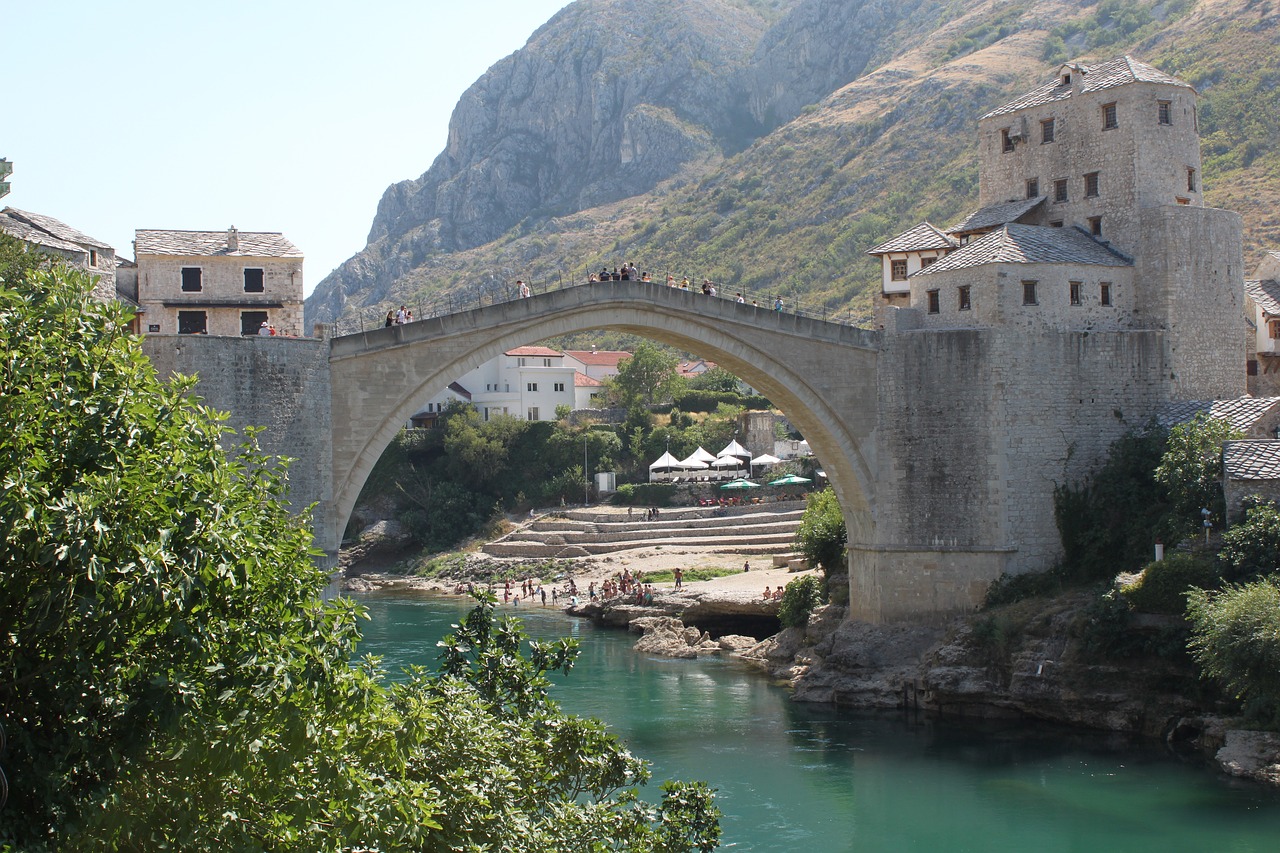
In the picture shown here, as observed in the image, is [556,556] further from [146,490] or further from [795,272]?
[146,490]

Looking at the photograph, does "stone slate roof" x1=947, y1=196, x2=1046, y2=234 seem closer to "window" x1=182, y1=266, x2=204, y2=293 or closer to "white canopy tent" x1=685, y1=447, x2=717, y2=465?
"window" x1=182, y1=266, x2=204, y2=293

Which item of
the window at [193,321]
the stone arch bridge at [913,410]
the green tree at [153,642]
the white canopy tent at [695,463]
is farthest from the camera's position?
the white canopy tent at [695,463]

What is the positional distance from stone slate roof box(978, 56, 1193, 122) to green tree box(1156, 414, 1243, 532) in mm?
7977

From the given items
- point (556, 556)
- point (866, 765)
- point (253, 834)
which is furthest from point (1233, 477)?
point (556, 556)

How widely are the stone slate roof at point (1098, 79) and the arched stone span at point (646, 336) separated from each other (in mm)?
7396

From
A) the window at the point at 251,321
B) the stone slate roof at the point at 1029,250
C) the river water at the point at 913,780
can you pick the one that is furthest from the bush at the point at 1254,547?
the window at the point at 251,321

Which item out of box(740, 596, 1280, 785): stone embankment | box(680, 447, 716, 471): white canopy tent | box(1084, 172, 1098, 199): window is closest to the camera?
box(740, 596, 1280, 785): stone embankment

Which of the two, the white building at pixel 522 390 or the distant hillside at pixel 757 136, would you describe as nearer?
the white building at pixel 522 390

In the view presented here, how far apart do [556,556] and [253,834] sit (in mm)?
48053

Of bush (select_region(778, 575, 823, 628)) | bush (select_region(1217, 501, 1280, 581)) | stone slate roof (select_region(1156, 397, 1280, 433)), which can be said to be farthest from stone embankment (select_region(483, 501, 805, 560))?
bush (select_region(1217, 501, 1280, 581))

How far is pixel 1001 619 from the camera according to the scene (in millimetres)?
30766

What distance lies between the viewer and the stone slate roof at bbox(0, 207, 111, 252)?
104 feet

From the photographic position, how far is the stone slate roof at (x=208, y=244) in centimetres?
3011

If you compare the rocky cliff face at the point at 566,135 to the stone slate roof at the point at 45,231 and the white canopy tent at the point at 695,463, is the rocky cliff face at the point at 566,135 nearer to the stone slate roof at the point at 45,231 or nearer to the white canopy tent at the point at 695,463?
the white canopy tent at the point at 695,463
